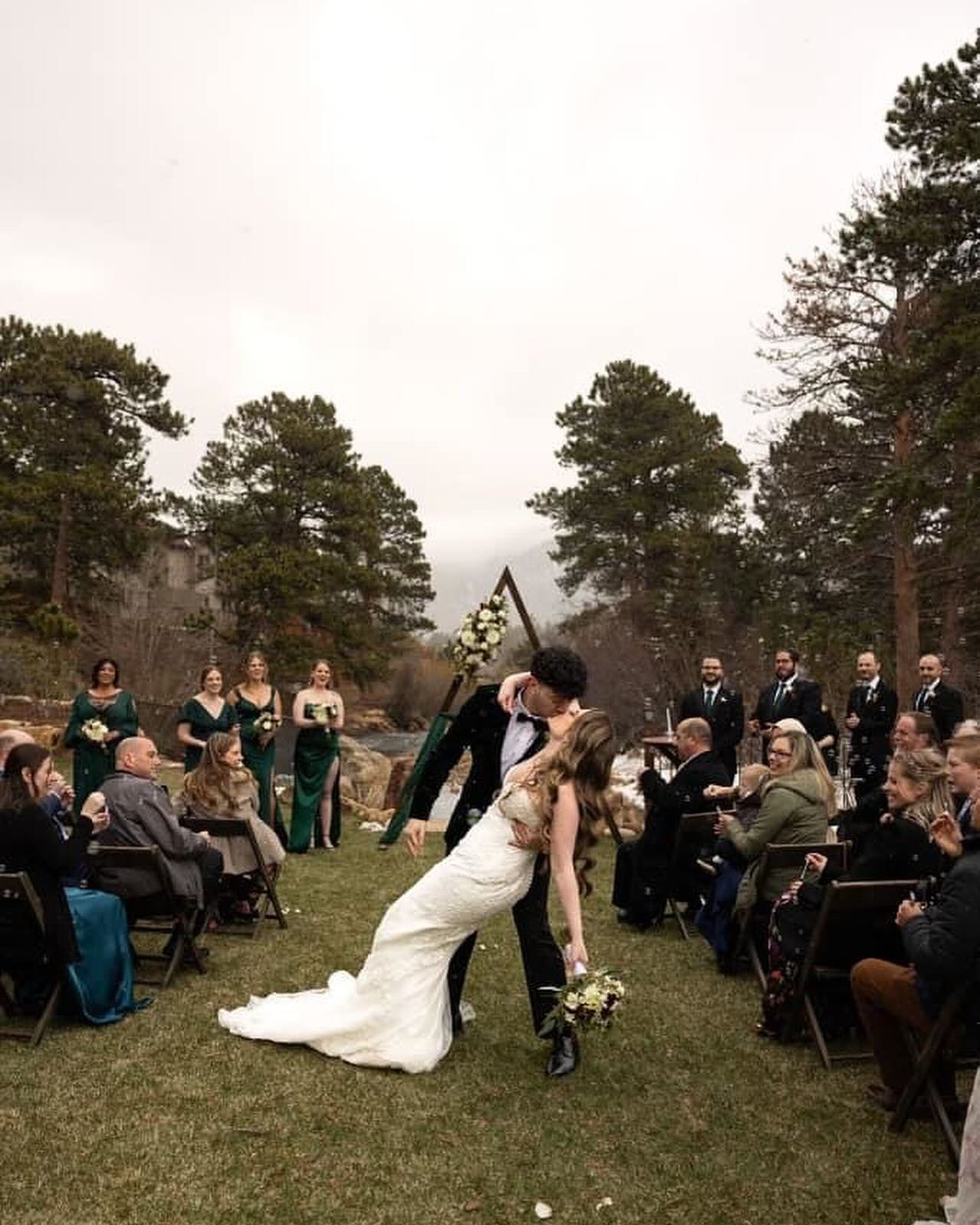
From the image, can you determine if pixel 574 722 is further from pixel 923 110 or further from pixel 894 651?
pixel 894 651

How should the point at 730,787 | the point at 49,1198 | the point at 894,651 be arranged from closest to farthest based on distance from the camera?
1. the point at 49,1198
2. the point at 730,787
3. the point at 894,651

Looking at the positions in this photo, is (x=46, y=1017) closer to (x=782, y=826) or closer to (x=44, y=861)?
(x=44, y=861)

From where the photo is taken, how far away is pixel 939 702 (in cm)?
850

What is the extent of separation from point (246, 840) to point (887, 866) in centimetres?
407

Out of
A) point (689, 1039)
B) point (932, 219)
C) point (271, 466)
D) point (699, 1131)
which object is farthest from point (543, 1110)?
point (271, 466)

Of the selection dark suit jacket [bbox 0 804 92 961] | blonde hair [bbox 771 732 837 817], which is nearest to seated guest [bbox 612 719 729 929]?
blonde hair [bbox 771 732 837 817]

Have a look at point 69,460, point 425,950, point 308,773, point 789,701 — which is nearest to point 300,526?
point 69,460

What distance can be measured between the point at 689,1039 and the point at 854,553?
17.7 metres

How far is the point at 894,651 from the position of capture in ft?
73.2

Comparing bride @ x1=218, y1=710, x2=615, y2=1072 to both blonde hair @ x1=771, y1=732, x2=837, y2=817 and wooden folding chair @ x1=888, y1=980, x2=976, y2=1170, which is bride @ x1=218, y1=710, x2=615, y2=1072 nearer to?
wooden folding chair @ x1=888, y1=980, x2=976, y2=1170

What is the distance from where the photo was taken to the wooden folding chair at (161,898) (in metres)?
5.25

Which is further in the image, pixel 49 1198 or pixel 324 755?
pixel 324 755

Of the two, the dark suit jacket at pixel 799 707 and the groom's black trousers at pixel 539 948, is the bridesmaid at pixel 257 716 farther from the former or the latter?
the groom's black trousers at pixel 539 948

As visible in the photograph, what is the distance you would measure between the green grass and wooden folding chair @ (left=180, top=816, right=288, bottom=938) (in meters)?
1.17
